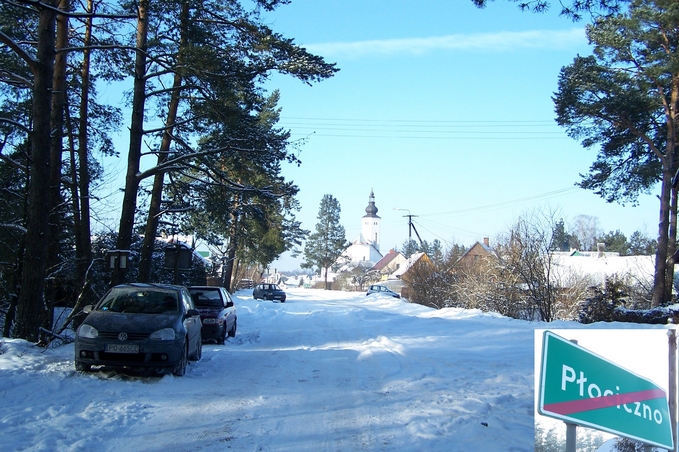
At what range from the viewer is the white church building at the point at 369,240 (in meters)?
154

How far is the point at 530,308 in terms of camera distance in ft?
80.5

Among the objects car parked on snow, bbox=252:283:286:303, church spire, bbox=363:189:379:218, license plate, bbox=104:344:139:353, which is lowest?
car parked on snow, bbox=252:283:286:303

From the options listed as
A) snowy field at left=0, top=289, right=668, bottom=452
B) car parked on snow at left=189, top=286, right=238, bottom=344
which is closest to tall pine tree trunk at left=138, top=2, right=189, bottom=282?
car parked on snow at left=189, top=286, right=238, bottom=344

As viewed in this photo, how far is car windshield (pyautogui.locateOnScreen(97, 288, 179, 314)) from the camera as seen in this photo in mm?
10156

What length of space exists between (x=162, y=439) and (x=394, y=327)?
15324 millimetres

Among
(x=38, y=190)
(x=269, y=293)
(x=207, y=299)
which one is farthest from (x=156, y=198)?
(x=269, y=293)

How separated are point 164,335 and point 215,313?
6471 millimetres

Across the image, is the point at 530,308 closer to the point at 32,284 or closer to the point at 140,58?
the point at 140,58

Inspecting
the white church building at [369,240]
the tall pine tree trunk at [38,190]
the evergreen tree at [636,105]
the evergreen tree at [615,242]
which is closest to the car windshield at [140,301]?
the tall pine tree trunk at [38,190]

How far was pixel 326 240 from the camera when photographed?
3757 inches

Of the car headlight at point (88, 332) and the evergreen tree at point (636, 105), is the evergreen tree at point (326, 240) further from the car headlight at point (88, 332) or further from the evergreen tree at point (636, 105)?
the car headlight at point (88, 332)

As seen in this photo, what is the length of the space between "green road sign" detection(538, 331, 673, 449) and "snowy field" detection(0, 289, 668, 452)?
2.76 meters

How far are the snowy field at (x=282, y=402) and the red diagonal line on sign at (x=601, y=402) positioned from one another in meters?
2.77

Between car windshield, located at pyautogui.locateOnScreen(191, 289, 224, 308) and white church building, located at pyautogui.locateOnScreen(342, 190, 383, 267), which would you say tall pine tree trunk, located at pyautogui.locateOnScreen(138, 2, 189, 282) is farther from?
white church building, located at pyautogui.locateOnScreen(342, 190, 383, 267)
